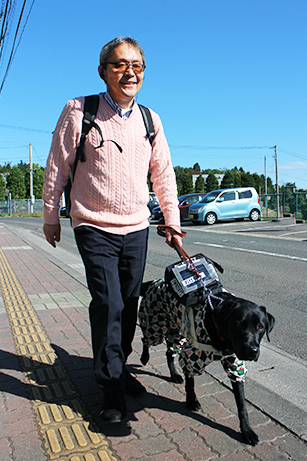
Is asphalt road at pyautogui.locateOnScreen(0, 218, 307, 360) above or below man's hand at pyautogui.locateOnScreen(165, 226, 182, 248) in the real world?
below

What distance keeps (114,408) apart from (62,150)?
4.99 feet

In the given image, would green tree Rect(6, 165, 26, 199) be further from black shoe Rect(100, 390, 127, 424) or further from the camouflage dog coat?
black shoe Rect(100, 390, 127, 424)

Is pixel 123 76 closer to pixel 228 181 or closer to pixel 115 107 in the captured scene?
pixel 115 107

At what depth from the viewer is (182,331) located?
8.22 feet

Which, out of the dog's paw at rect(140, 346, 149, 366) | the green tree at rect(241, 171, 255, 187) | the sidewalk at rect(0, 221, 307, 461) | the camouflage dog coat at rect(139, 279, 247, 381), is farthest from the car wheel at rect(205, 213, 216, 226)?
the green tree at rect(241, 171, 255, 187)

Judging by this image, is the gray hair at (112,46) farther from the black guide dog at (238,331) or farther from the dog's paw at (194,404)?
the dog's paw at (194,404)

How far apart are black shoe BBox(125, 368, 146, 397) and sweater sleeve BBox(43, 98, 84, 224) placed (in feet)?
4.13

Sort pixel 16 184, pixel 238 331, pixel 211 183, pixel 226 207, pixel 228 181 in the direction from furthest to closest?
1. pixel 211 183
2. pixel 228 181
3. pixel 16 184
4. pixel 226 207
5. pixel 238 331

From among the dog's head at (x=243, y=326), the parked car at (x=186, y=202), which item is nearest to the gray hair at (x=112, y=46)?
the dog's head at (x=243, y=326)

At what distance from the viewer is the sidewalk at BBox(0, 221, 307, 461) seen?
212 centimetres

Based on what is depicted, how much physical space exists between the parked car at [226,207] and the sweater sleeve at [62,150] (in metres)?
18.5

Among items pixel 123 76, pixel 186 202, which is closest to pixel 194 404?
pixel 123 76

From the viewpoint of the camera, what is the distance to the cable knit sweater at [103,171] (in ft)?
8.01

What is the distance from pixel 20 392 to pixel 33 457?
31.2 inches
